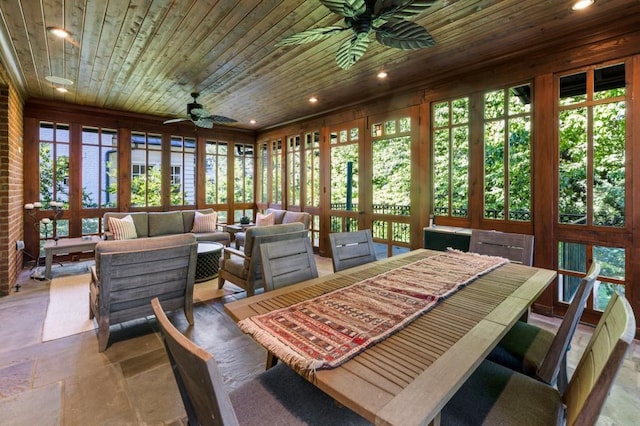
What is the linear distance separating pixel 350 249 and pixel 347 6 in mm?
1659

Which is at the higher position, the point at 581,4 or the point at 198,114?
the point at 581,4

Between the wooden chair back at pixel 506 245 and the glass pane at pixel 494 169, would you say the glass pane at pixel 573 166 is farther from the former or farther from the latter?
the wooden chair back at pixel 506 245

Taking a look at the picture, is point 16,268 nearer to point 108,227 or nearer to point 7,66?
point 108,227

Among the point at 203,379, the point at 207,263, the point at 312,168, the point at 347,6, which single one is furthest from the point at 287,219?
the point at 203,379

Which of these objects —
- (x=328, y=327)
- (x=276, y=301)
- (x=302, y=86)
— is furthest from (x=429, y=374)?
(x=302, y=86)

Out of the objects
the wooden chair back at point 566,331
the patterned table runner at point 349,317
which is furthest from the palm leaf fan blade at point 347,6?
the wooden chair back at point 566,331

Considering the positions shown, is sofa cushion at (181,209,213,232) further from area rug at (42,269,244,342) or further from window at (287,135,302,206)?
window at (287,135,302,206)

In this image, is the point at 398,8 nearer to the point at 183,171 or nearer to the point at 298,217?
the point at 298,217

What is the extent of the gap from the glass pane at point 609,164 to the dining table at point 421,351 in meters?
1.87

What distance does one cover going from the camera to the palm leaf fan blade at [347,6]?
1.82 meters

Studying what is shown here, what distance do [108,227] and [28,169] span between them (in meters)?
1.64

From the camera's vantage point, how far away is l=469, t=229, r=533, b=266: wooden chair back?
232cm

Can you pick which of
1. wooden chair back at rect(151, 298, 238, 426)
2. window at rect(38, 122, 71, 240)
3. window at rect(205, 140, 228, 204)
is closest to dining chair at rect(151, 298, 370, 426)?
wooden chair back at rect(151, 298, 238, 426)

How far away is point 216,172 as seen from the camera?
714 centimetres
